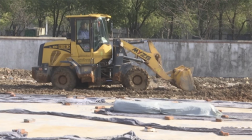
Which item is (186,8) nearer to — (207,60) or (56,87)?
(207,60)

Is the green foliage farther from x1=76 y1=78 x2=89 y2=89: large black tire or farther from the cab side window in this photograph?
the cab side window

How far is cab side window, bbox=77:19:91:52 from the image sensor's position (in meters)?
16.4

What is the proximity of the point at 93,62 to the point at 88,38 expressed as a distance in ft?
3.13

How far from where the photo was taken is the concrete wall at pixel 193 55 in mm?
24875

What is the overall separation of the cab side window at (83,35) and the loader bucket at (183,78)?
3.51 metres

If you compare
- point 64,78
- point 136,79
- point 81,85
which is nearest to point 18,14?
point 81,85

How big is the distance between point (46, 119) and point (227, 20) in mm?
24831

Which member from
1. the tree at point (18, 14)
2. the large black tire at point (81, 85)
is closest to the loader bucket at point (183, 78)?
the large black tire at point (81, 85)

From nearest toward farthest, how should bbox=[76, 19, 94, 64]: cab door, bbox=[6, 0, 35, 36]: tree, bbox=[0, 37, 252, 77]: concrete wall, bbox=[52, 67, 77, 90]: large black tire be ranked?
1. bbox=[76, 19, 94, 64]: cab door
2. bbox=[52, 67, 77, 90]: large black tire
3. bbox=[0, 37, 252, 77]: concrete wall
4. bbox=[6, 0, 35, 36]: tree

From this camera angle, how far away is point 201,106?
468 inches

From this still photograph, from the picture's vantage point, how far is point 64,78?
17.1 meters

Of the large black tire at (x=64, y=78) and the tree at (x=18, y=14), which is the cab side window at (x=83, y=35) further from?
the tree at (x=18, y=14)

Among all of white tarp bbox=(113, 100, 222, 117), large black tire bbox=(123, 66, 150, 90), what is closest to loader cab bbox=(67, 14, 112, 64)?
large black tire bbox=(123, 66, 150, 90)

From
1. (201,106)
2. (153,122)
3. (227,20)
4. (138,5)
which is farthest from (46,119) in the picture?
(227,20)
